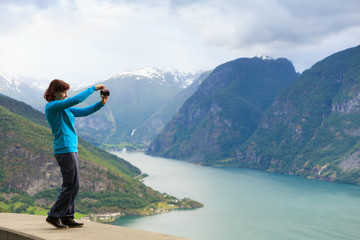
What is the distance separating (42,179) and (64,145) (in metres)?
122

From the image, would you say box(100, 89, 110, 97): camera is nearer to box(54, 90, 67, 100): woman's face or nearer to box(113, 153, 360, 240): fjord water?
box(54, 90, 67, 100): woman's face

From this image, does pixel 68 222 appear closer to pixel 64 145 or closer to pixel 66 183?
pixel 66 183

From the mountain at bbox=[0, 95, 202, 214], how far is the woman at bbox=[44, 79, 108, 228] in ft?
347

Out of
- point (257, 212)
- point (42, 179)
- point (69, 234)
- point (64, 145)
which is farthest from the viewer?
point (42, 179)

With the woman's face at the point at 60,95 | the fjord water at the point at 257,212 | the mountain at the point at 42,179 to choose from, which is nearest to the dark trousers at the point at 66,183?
the woman's face at the point at 60,95

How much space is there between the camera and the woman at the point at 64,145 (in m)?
6.93

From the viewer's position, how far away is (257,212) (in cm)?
10425

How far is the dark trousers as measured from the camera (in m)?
6.93

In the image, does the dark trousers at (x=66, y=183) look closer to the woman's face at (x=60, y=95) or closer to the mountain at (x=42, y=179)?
the woman's face at (x=60, y=95)

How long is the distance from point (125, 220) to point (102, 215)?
35.8ft

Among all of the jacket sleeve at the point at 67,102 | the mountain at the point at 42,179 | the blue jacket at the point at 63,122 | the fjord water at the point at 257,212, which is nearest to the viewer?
the jacket sleeve at the point at 67,102

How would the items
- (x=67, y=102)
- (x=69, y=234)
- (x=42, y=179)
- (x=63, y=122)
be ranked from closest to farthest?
1. (x=69, y=234)
2. (x=67, y=102)
3. (x=63, y=122)
4. (x=42, y=179)

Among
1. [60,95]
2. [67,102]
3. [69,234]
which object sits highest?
[60,95]

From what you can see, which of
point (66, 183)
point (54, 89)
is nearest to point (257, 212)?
point (66, 183)
